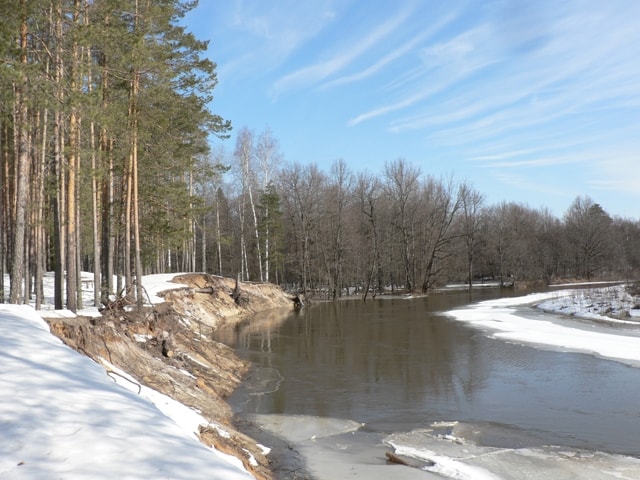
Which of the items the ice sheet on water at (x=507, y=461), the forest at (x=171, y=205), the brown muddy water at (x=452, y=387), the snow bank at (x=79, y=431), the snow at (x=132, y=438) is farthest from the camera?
the forest at (x=171, y=205)

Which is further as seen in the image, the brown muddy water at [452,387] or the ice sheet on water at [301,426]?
the brown muddy water at [452,387]

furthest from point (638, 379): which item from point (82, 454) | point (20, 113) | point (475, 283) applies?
point (475, 283)

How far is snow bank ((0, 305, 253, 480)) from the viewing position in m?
3.64

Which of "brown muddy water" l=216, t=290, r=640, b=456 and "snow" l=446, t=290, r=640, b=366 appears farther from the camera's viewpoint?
"snow" l=446, t=290, r=640, b=366

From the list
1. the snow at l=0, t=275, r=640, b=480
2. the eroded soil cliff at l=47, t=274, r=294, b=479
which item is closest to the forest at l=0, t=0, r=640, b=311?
the eroded soil cliff at l=47, t=274, r=294, b=479

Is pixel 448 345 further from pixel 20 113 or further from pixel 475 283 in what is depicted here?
pixel 475 283

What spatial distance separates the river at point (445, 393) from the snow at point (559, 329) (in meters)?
1.01

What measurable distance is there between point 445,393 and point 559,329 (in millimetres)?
11829

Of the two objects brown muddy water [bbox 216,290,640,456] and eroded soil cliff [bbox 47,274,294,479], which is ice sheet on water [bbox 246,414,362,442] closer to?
brown muddy water [bbox 216,290,640,456]

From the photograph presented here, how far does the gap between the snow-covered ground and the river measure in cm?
385

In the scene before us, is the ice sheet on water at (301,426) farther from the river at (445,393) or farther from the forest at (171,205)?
the forest at (171,205)

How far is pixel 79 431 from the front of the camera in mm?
4180

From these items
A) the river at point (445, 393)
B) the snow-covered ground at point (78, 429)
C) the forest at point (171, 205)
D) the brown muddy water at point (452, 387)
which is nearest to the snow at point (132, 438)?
the snow-covered ground at point (78, 429)

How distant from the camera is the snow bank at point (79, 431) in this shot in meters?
3.64
